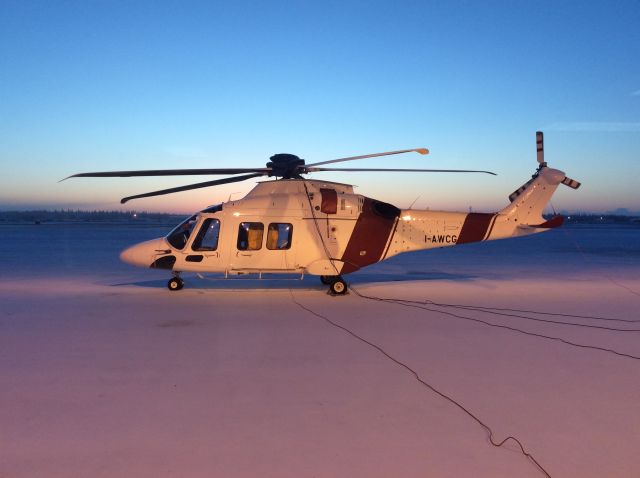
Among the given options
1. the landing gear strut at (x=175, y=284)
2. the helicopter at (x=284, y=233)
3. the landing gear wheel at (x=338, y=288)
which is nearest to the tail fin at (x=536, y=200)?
the helicopter at (x=284, y=233)

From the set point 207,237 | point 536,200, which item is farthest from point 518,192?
point 207,237

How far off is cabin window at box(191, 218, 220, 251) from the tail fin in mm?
7446

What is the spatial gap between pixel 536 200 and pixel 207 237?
858cm

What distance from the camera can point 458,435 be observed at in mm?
4250

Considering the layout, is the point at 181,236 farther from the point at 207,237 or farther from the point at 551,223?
the point at 551,223

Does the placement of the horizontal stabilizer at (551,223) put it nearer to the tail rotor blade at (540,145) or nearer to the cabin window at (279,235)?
the tail rotor blade at (540,145)

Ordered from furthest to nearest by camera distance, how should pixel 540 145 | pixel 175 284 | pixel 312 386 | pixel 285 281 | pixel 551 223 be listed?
pixel 285 281 → pixel 551 223 → pixel 540 145 → pixel 175 284 → pixel 312 386

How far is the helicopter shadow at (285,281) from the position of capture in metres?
12.7

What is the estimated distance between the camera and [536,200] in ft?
41.4

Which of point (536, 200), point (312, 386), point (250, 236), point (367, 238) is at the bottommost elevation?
point (312, 386)

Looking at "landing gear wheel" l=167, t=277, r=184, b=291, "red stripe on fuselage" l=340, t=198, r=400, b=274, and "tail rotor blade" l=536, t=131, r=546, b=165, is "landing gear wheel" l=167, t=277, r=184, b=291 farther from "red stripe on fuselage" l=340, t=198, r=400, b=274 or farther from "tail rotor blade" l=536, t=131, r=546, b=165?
"tail rotor blade" l=536, t=131, r=546, b=165

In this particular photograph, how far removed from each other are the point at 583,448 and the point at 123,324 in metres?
7.11

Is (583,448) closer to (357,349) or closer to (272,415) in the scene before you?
(272,415)

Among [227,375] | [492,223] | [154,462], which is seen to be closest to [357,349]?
[227,375]
